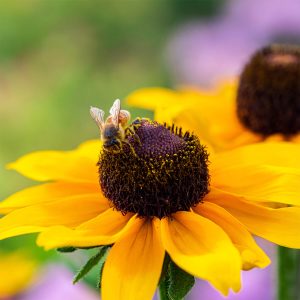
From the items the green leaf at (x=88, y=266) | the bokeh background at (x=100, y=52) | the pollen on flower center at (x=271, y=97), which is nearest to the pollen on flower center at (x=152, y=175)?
the green leaf at (x=88, y=266)

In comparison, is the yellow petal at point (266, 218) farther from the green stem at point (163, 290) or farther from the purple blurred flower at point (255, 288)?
the purple blurred flower at point (255, 288)

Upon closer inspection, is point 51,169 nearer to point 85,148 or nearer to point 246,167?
point 85,148

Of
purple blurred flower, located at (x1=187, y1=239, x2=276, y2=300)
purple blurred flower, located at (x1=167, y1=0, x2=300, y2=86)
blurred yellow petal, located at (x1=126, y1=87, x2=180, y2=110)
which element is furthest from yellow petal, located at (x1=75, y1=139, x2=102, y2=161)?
purple blurred flower, located at (x1=167, y1=0, x2=300, y2=86)

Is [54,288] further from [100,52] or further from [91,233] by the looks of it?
[100,52]

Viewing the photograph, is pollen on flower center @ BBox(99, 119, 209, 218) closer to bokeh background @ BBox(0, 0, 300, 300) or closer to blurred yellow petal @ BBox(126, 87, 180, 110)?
blurred yellow petal @ BBox(126, 87, 180, 110)

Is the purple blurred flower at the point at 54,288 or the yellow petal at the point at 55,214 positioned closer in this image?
the yellow petal at the point at 55,214

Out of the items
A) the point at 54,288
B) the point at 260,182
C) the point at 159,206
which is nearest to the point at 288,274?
the point at 260,182
